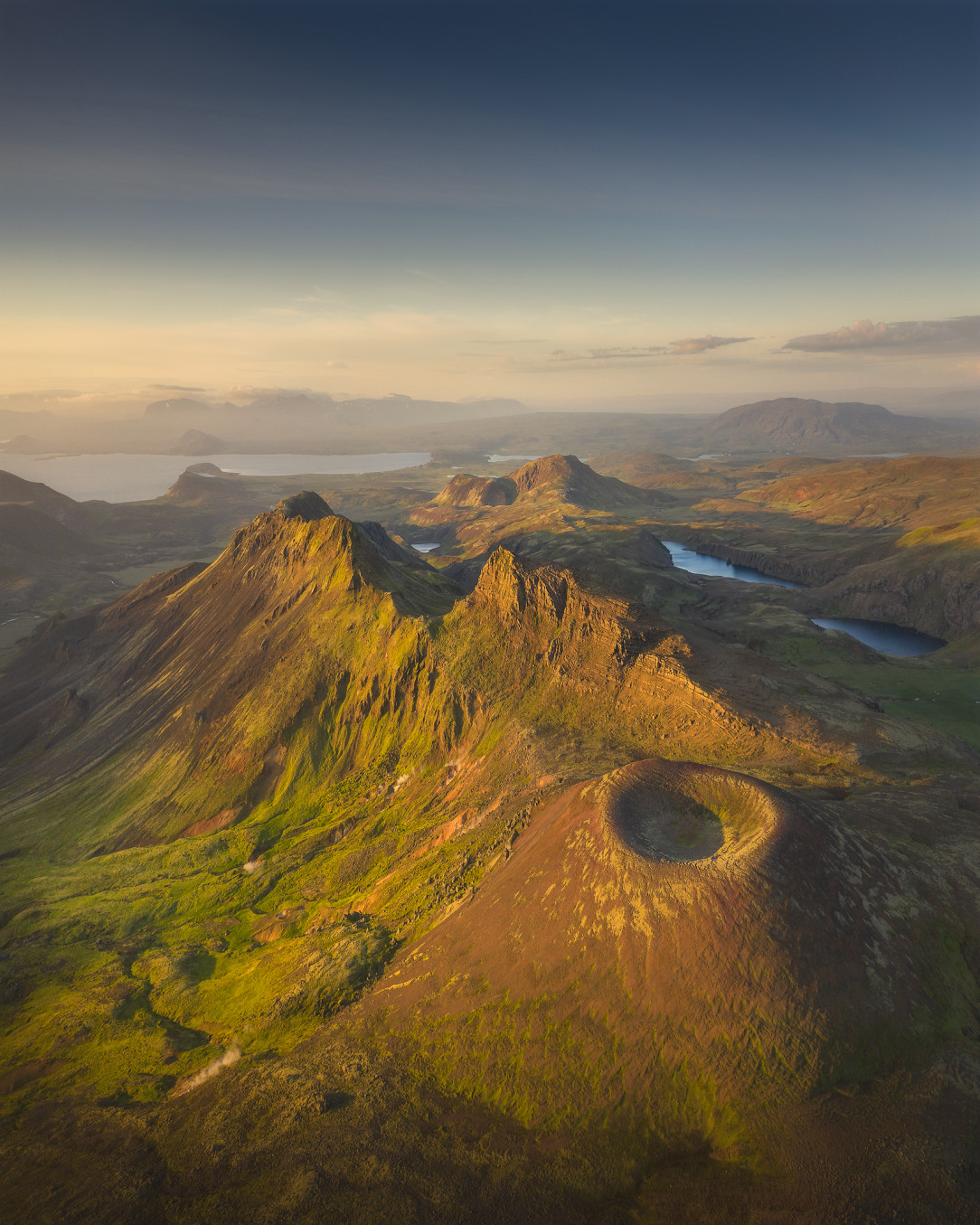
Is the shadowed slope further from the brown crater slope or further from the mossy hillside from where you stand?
the brown crater slope

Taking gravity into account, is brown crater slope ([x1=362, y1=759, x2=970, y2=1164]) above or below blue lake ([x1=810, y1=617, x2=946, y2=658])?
above

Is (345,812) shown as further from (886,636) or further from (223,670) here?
(886,636)

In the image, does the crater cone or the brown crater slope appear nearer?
the brown crater slope

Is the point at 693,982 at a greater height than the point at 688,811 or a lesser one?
lesser

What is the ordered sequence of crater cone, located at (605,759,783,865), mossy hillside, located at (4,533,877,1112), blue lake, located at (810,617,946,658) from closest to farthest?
crater cone, located at (605,759,783,865), mossy hillside, located at (4,533,877,1112), blue lake, located at (810,617,946,658)

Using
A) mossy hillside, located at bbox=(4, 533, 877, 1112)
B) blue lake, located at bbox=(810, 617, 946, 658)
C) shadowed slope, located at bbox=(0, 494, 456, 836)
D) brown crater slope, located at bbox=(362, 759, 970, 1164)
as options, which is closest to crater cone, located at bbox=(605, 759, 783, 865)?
brown crater slope, located at bbox=(362, 759, 970, 1164)

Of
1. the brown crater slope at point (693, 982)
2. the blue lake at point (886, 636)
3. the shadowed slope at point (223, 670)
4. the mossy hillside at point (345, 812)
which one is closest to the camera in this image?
the brown crater slope at point (693, 982)

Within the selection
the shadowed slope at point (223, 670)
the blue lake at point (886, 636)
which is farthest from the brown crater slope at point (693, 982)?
the blue lake at point (886, 636)

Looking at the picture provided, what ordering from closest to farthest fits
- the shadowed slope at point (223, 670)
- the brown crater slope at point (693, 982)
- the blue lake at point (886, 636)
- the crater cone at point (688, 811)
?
1. the brown crater slope at point (693, 982)
2. the crater cone at point (688, 811)
3. the shadowed slope at point (223, 670)
4. the blue lake at point (886, 636)

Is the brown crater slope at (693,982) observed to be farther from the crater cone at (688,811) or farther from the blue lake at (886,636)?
the blue lake at (886,636)

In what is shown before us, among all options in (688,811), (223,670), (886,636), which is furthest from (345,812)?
(886,636)

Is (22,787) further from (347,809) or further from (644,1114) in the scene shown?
(644,1114)
